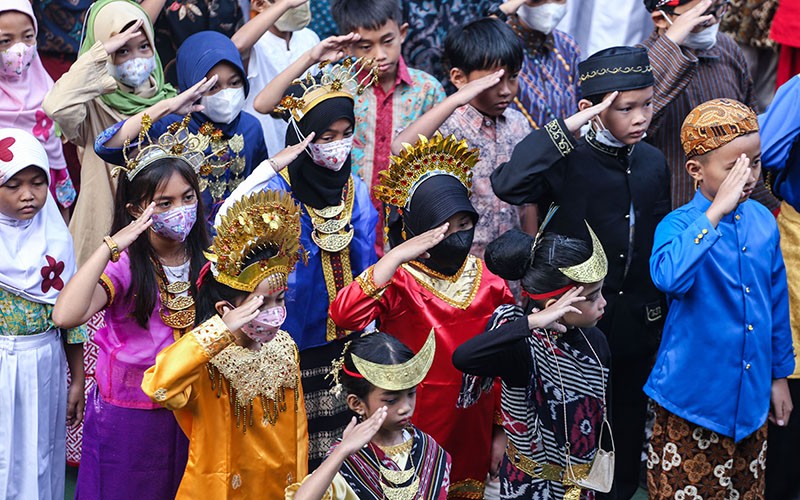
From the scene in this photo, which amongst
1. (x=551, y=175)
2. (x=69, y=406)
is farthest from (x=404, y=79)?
(x=69, y=406)

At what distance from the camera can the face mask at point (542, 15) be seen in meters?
6.82

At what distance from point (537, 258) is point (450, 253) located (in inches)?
20.4

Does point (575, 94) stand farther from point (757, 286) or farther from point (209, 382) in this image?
point (209, 382)

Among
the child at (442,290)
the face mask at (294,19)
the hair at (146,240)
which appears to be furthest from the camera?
the face mask at (294,19)

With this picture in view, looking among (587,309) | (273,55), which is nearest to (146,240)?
(587,309)

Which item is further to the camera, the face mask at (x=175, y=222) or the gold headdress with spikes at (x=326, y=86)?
the gold headdress with spikes at (x=326, y=86)

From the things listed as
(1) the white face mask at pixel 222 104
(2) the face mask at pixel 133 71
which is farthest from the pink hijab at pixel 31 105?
(1) the white face mask at pixel 222 104

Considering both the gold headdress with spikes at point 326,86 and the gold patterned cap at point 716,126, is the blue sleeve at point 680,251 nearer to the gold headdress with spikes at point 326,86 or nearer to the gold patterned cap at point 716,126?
the gold patterned cap at point 716,126

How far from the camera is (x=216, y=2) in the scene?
7043 mm

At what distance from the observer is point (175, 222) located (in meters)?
4.93

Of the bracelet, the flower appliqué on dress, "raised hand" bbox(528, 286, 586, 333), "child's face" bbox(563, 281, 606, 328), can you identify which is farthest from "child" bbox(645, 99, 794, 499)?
the flower appliqué on dress

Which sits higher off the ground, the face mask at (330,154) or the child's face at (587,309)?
the face mask at (330,154)

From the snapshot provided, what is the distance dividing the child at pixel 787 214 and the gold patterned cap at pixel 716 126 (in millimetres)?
571

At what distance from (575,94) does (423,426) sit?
2.71 meters
